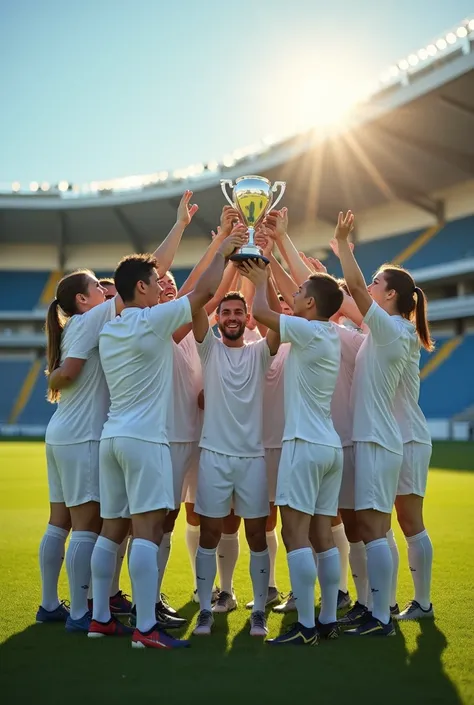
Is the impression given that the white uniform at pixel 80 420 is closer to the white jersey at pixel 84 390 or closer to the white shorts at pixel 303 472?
the white jersey at pixel 84 390

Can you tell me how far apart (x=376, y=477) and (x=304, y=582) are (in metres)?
0.79

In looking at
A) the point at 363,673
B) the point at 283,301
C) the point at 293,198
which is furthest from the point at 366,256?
the point at 363,673

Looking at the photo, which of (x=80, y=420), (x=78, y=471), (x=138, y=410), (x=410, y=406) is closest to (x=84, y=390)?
(x=80, y=420)

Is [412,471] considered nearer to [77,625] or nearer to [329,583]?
[329,583]

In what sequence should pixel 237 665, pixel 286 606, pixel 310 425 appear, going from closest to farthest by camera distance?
pixel 237 665 → pixel 310 425 → pixel 286 606

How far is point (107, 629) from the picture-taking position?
4.23 metres

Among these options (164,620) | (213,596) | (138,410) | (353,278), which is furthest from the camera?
(213,596)

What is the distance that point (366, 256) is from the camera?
33594 millimetres

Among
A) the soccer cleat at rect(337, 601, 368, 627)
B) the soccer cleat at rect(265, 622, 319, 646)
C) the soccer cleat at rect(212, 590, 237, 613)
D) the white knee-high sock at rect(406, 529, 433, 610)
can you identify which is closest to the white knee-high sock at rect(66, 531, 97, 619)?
the soccer cleat at rect(212, 590, 237, 613)

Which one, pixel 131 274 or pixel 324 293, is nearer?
pixel 131 274

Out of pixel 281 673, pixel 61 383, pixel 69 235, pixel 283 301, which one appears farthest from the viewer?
pixel 69 235

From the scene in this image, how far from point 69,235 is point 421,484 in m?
37.9

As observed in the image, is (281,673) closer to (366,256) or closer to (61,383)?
(61,383)

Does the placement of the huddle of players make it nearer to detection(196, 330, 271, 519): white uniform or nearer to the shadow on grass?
detection(196, 330, 271, 519): white uniform
